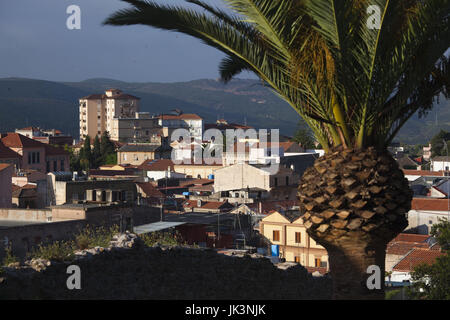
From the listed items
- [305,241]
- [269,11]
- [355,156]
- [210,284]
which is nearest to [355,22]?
[269,11]

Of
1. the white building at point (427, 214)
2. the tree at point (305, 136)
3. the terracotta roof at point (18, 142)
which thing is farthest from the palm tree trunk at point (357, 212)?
the terracotta roof at point (18, 142)

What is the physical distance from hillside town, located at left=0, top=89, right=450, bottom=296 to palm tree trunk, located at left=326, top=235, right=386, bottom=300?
5.81 m

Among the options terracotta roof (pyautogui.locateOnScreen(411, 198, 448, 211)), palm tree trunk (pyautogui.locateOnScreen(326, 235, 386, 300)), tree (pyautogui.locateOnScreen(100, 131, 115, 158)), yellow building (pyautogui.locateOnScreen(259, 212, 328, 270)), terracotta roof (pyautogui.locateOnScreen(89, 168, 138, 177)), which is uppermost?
palm tree trunk (pyautogui.locateOnScreen(326, 235, 386, 300))

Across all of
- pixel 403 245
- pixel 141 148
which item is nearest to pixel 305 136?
pixel 403 245

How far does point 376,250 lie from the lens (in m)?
8.29

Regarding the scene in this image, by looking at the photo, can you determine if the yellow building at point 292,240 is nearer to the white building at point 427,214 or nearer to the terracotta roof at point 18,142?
the white building at point 427,214

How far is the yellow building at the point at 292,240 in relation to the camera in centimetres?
3725

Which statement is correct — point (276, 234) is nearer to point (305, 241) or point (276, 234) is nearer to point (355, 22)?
point (305, 241)

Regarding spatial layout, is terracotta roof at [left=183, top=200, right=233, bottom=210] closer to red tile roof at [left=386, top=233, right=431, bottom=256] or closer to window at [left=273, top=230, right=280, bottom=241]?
window at [left=273, top=230, right=280, bottom=241]

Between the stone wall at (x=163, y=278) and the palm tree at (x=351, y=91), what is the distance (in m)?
2.69

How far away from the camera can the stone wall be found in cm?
923

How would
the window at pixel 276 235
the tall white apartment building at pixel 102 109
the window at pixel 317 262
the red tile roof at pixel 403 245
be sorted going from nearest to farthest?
1. the red tile roof at pixel 403 245
2. the window at pixel 317 262
3. the window at pixel 276 235
4. the tall white apartment building at pixel 102 109

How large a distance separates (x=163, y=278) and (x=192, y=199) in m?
49.9

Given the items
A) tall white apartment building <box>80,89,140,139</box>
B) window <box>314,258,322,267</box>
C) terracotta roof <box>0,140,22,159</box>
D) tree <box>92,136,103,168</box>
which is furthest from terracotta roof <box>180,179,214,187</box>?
tall white apartment building <box>80,89,140,139</box>
